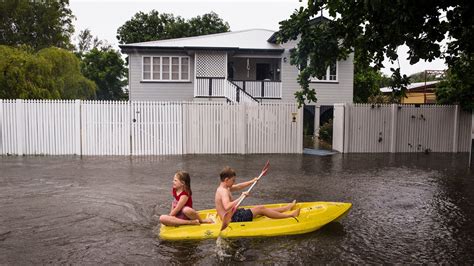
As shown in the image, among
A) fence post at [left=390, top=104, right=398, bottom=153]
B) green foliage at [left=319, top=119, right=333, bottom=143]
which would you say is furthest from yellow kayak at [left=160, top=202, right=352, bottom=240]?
green foliage at [left=319, top=119, right=333, bottom=143]

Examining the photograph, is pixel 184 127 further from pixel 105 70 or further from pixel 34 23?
pixel 105 70

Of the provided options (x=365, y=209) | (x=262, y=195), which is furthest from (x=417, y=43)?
(x=262, y=195)

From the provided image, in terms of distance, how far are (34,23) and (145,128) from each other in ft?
90.0

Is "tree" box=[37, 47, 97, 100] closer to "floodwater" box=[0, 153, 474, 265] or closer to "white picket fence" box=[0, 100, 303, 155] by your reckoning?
"white picket fence" box=[0, 100, 303, 155]

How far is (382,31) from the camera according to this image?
988 centimetres

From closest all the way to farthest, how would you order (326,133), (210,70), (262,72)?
(326,133)
(210,70)
(262,72)

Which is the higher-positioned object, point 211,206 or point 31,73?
point 31,73

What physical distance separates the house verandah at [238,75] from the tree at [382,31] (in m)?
9.14

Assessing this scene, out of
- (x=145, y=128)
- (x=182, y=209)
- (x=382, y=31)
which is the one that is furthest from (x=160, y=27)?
(x=182, y=209)

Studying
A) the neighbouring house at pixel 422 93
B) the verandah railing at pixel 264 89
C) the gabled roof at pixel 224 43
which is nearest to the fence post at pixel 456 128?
the verandah railing at pixel 264 89

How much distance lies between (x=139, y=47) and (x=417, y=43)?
55.4 ft

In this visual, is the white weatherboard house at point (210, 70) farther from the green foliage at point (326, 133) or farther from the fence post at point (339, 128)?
the fence post at point (339, 128)

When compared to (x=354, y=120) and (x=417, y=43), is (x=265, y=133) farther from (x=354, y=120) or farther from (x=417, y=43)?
(x=417, y=43)

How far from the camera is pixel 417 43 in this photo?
9.31m
